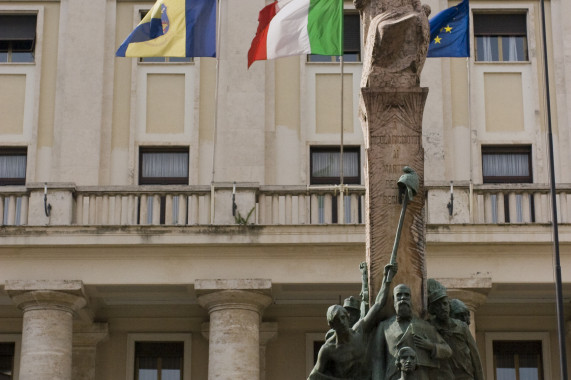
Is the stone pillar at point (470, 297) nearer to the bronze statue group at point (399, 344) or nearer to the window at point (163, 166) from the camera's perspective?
the window at point (163, 166)

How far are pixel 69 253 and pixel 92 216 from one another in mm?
1051

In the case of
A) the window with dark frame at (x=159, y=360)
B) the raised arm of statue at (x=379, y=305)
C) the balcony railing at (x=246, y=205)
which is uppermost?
the balcony railing at (x=246, y=205)

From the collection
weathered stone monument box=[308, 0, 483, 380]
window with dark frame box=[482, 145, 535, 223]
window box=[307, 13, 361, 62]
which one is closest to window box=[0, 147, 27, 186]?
window box=[307, 13, 361, 62]

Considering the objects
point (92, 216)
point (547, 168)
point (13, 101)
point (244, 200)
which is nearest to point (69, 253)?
point (92, 216)

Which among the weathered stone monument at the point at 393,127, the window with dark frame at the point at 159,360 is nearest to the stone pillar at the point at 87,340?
the window with dark frame at the point at 159,360

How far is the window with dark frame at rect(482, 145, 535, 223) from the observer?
35406 millimetres

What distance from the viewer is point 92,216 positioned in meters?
32.0

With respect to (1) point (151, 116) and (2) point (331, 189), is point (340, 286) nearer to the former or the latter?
(2) point (331, 189)

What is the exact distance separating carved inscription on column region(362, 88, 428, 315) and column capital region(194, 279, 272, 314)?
16.1 m

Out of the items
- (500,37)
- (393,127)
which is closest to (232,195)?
(500,37)

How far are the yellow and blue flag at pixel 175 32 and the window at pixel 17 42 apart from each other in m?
5.26

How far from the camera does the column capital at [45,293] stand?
→ 101 feet

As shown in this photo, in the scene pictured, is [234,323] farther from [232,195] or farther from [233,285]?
[232,195]

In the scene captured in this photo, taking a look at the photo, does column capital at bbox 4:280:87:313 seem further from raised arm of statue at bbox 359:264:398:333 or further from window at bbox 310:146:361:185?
raised arm of statue at bbox 359:264:398:333
